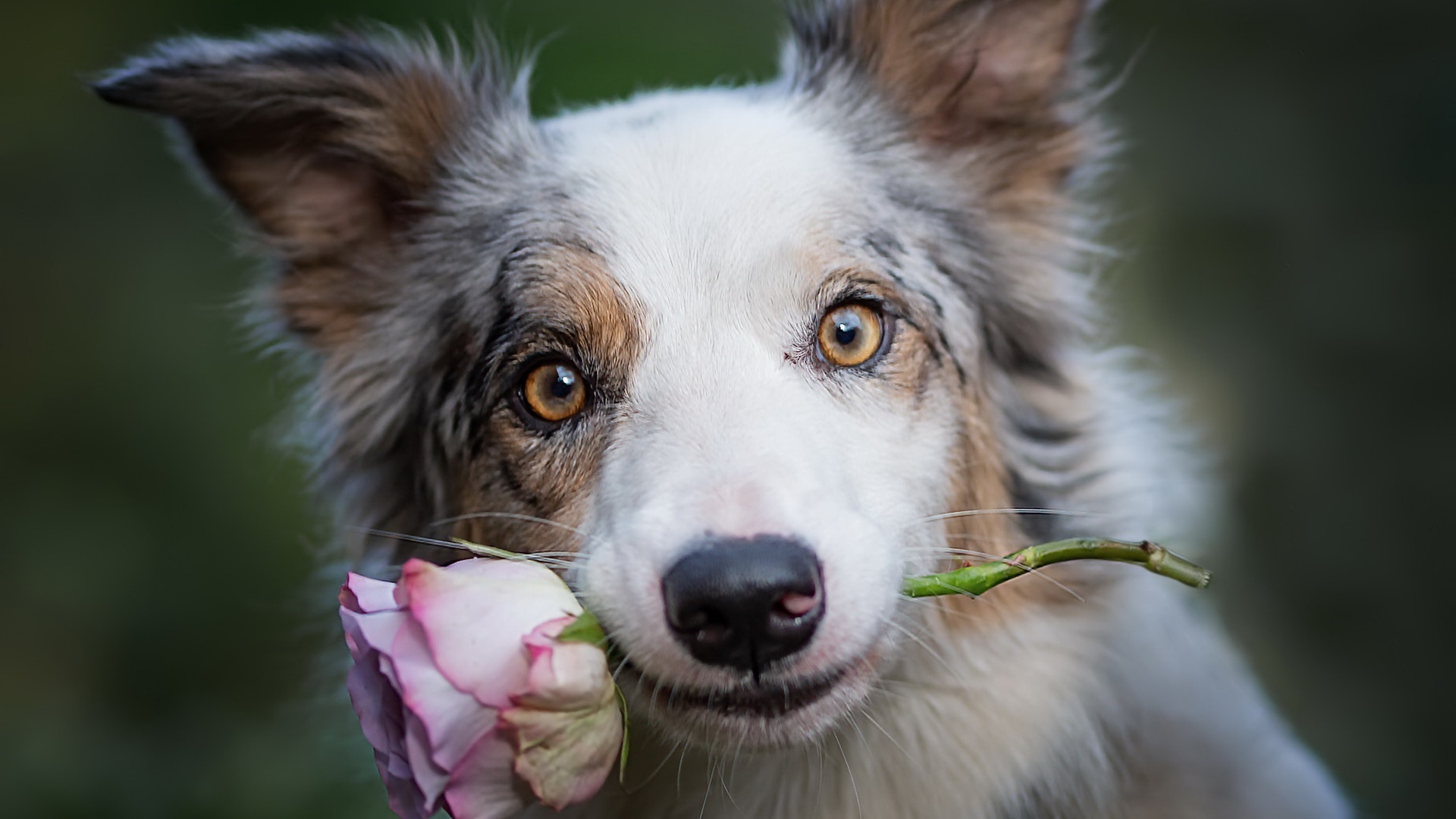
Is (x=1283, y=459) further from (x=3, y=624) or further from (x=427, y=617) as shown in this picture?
(x=3, y=624)

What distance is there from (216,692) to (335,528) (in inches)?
65.7

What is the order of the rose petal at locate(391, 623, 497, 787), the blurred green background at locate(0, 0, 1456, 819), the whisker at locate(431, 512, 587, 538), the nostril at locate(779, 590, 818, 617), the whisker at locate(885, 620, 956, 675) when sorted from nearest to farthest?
the rose petal at locate(391, 623, 497, 787) < the nostril at locate(779, 590, 818, 617) < the whisker at locate(885, 620, 956, 675) < the whisker at locate(431, 512, 587, 538) < the blurred green background at locate(0, 0, 1456, 819)

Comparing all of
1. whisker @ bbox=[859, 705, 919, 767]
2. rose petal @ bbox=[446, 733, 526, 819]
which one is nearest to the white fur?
whisker @ bbox=[859, 705, 919, 767]

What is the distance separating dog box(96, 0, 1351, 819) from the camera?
161 centimetres

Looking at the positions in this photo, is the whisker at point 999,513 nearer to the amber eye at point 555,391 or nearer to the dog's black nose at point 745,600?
the dog's black nose at point 745,600

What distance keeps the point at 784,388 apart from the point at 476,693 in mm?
749

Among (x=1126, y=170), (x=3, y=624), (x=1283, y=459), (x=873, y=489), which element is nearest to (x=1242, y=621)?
(x=1283, y=459)

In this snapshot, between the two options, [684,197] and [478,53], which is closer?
[684,197]

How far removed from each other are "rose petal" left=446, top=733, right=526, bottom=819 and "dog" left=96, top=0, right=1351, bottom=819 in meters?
0.29

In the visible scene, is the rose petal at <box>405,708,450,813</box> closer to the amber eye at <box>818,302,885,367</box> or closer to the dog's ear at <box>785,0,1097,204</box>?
the amber eye at <box>818,302,885,367</box>

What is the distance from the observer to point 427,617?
1271 millimetres

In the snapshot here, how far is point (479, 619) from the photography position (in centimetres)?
130

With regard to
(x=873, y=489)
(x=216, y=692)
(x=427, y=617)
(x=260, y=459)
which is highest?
(x=873, y=489)

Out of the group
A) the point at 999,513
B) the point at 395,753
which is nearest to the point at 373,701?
the point at 395,753
